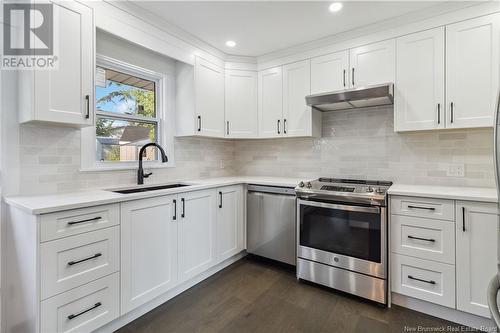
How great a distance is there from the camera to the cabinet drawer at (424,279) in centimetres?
187

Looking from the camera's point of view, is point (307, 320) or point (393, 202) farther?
point (393, 202)

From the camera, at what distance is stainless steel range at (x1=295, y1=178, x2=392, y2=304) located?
208 centimetres

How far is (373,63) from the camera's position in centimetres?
246

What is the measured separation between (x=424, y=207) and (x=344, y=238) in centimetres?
70

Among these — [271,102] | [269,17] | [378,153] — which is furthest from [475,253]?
[269,17]

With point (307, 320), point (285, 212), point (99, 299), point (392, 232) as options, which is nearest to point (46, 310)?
point (99, 299)

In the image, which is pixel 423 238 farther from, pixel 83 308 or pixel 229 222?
pixel 83 308

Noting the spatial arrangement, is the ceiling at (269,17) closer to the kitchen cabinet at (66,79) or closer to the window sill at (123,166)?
the kitchen cabinet at (66,79)

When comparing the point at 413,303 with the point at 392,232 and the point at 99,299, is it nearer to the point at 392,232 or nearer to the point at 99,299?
the point at 392,232

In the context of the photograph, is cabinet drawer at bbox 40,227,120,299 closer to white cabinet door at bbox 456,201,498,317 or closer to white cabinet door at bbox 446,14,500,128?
white cabinet door at bbox 456,201,498,317

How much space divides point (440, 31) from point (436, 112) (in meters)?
0.71

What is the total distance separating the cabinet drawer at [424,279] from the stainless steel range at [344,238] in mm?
112

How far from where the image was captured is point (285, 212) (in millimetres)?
2674

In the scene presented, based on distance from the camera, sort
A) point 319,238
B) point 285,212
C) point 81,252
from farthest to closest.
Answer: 1. point 285,212
2. point 319,238
3. point 81,252
